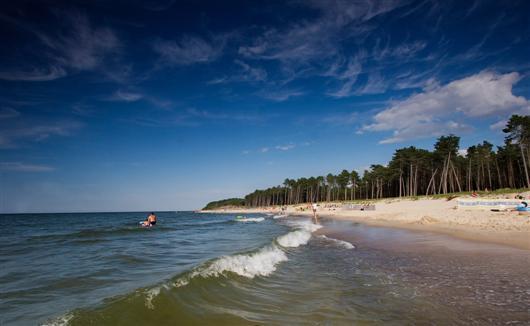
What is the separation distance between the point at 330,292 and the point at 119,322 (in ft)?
15.5

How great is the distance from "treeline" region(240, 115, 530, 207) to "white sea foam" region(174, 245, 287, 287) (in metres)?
51.6

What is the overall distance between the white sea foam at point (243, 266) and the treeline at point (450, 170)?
169 feet

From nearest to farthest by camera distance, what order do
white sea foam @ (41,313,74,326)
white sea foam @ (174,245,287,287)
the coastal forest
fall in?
white sea foam @ (41,313,74,326)
white sea foam @ (174,245,287,287)
the coastal forest

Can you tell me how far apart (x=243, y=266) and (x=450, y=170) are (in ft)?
271

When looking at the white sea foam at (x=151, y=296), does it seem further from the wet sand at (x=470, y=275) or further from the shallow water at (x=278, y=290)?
the wet sand at (x=470, y=275)

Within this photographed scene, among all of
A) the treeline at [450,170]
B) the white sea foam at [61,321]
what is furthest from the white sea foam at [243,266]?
the treeline at [450,170]

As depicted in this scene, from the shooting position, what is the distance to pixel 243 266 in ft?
34.8

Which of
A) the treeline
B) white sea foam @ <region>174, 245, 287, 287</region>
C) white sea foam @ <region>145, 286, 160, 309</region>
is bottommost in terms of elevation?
white sea foam @ <region>174, 245, 287, 287</region>

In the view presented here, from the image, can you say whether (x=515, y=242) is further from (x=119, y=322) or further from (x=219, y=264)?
(x=119, y=322)

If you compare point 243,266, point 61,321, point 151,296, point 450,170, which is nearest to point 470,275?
point 243,266

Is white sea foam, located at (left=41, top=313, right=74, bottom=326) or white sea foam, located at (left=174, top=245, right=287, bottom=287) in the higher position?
white sea foam, located at (left=41, top=313, right=74, bottom=326)

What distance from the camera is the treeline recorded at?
63688 mm

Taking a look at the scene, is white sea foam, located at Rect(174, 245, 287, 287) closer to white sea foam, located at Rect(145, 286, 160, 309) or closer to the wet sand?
white sea foam, located at Rect(145, 286, 160, 309)

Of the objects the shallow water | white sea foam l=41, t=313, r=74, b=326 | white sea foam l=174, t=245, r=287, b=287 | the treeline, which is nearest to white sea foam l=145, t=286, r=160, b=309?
the shallow water
